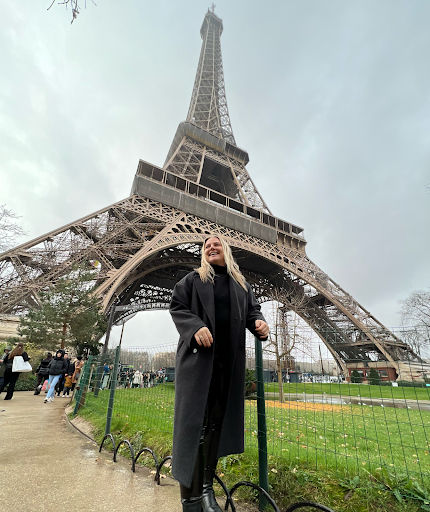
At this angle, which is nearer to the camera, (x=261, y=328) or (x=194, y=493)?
(x=194, y=493)

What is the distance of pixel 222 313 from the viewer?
6.35 ft

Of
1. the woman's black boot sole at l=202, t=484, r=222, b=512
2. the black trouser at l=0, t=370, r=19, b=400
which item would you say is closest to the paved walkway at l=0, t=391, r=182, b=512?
the woman's black boot sole at l=202, t=484, r=222, b=512

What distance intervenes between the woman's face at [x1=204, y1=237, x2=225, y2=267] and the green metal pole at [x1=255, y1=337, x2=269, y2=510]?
2.63 feet

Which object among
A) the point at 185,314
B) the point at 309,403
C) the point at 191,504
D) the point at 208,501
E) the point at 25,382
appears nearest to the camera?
the point at 191,504

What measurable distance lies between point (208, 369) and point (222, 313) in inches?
14.8

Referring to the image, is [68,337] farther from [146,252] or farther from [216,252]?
[216,252]

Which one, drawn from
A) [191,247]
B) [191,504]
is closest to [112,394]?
[191,504]

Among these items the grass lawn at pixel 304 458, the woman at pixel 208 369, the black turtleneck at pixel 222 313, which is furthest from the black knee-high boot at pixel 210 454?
the grass lawn at pixel 304 458

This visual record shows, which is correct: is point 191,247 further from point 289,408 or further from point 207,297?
point 207,297

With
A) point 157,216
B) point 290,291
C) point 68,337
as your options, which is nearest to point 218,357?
point 68,337

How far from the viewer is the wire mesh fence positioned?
8.34 feet

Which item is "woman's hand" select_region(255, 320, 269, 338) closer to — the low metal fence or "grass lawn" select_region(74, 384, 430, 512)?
the low metal fence

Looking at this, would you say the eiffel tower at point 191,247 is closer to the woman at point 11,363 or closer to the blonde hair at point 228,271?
the woman at point 11,363

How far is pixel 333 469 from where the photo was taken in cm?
258
